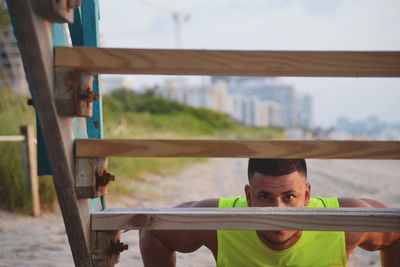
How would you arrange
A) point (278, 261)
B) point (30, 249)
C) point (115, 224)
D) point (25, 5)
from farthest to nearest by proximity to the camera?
point (30, 249) < point (278, 261) < point (115, 224) < point (25, 5)

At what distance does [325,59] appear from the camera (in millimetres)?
1624

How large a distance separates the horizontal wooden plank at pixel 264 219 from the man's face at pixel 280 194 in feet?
2.11

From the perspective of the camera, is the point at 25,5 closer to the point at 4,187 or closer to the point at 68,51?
the point at 68,51

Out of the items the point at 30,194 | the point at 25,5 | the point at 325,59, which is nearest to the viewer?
the point at 25,5

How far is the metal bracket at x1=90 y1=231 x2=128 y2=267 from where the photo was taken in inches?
74.4

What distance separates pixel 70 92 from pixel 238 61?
0.49 metres

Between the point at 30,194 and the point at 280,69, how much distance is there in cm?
597

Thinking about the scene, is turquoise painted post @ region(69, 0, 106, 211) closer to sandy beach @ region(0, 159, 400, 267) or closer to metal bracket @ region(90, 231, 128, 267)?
metal bracket @ region(90, 231, 128, 267)

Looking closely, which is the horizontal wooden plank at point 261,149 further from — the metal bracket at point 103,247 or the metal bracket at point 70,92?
the metal bracket at point 103,247

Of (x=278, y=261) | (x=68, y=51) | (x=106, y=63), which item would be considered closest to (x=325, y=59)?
(x=106, y=63)

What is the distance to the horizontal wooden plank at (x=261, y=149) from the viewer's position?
1684 mm

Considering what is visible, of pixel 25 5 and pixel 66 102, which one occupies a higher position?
pixel 25 5

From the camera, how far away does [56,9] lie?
1.58m

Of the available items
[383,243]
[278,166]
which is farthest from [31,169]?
[383,243]
